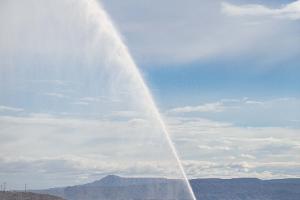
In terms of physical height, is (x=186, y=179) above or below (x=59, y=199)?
below

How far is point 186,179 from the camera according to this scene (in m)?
91.5

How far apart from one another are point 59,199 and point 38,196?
359 inches

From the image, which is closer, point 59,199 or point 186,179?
point 186,179

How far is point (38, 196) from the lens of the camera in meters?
196

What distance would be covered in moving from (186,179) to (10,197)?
112 meters

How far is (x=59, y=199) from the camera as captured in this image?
19050 centimetres

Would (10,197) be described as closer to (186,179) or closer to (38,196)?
(38,196)

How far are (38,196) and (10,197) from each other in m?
9.64

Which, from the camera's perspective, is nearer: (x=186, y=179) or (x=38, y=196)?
(x=186, y=179)

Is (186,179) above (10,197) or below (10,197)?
below

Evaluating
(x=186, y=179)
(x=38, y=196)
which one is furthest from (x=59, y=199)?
(x=186, y=179)

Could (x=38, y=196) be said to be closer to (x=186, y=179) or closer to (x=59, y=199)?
(x=59, y=199)

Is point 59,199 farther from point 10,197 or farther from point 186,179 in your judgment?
point 186,179

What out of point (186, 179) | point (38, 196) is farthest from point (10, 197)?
point (186, 179)
